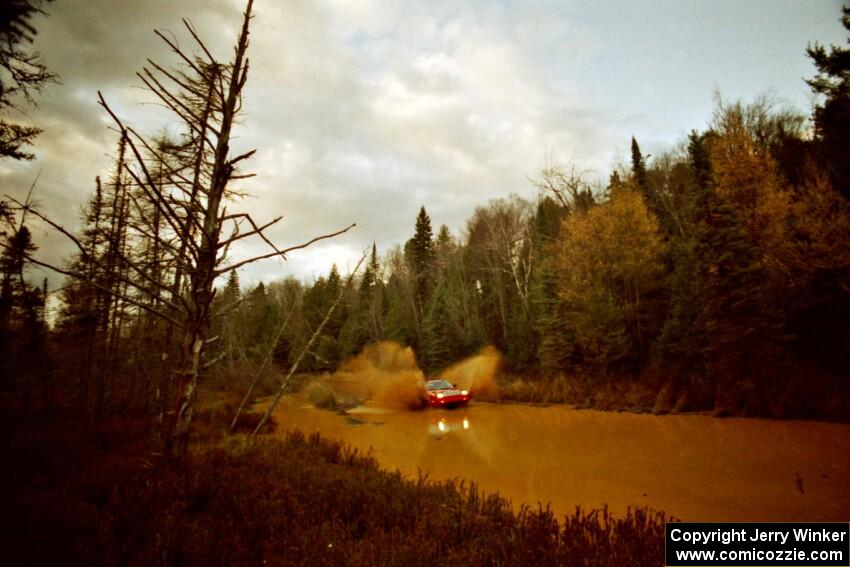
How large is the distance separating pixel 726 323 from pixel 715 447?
20.1 ft

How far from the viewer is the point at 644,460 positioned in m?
9.76

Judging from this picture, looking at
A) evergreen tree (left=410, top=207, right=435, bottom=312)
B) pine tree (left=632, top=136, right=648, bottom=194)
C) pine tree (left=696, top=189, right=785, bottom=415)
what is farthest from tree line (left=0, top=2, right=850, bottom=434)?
evergreen tree (left=410, top=207, right=435, bottom=312)

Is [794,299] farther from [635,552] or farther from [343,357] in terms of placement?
[343,357]

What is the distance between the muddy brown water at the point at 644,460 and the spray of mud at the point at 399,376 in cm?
737

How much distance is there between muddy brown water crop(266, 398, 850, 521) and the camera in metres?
6.72

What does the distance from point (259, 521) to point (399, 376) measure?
23.4m

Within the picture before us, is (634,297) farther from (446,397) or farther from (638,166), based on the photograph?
(638,166)

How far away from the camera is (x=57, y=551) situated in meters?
2.76

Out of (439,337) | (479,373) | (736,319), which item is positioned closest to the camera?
(736,319)

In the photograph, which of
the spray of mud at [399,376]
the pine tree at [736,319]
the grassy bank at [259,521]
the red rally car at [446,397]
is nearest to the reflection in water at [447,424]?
the red rally car at [446,397]

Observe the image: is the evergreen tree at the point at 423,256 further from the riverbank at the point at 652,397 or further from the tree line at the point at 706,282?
the riverbank at the point at 652,397

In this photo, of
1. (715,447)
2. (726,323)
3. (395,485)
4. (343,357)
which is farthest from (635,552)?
(343,357)

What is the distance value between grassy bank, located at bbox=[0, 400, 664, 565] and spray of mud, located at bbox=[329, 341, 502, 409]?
60.4 feet

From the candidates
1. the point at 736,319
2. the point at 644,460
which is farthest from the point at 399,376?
the point at 736,319
